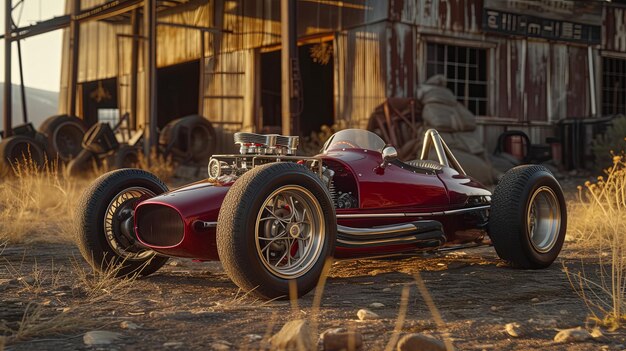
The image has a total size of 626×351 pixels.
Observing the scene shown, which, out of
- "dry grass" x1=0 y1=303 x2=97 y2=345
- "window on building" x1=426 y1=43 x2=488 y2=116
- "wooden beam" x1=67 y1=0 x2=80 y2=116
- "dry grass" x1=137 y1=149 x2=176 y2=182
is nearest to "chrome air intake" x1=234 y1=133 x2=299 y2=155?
"dry grass" x1=0 y1=303 x2=97 y2=345

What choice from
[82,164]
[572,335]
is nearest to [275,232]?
[572,335]

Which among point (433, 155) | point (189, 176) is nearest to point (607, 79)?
point (433, 155)

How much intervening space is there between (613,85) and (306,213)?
50.9 feet

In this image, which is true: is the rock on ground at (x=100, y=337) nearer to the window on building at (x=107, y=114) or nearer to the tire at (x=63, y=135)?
the tire at (x=63, y=135)

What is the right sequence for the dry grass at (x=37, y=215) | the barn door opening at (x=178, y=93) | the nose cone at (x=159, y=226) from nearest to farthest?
the nose cone at (x=159, y=226)
the dry grass at (x=37, y=215)
the barn door opening at (x=178, y=93)

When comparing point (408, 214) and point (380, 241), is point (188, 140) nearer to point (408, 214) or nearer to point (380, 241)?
point (408, 214)

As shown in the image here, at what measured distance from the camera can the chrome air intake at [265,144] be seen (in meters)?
4.22

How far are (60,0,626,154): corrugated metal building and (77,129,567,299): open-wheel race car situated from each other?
7895mm

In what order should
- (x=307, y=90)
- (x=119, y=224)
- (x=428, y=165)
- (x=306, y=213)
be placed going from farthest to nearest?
(x=307, y=90), (x=428, y=165), (x=119, y=224), (x=306, y=213)

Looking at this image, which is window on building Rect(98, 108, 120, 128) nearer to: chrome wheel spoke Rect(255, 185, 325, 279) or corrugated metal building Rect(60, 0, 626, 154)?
corrugated metal building Rect(60, 0, 626, 154)

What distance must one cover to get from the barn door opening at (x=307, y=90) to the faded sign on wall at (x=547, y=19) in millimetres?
5534

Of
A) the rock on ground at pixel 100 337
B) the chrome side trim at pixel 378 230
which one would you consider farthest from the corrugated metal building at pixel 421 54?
the rock on ground at pixel 100 337

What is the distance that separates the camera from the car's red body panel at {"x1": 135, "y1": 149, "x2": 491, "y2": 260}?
3875mm

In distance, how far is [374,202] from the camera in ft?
14.8
